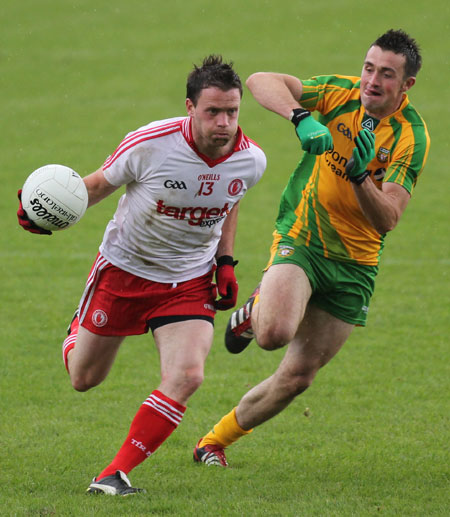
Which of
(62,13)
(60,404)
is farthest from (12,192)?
(62,13)

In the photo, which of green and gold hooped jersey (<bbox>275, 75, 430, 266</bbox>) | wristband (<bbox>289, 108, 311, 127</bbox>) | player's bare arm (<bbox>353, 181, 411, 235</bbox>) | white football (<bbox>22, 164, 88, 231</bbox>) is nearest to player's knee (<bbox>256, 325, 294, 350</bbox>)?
green and gold hooped jersey (<bbox>275, 75, 430, 266</bbox>)

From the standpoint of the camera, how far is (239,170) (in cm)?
583

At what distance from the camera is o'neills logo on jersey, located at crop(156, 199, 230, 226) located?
18.8ft

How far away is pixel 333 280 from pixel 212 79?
159 centimetres

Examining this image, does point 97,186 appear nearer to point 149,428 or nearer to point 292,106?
point 292,106

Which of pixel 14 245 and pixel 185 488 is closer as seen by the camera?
pixel 185 488

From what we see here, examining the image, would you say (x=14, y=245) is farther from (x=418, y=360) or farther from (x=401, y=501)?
(x=401, y=501)

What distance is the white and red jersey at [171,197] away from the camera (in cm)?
564

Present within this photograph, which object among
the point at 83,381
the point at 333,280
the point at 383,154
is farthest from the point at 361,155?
the point at 83,381

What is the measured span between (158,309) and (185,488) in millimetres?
1114

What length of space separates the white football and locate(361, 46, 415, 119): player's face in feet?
6.33

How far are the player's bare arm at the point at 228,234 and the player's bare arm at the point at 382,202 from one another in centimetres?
102

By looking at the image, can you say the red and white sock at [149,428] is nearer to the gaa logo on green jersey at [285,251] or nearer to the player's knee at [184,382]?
the player's knee at [184,382]

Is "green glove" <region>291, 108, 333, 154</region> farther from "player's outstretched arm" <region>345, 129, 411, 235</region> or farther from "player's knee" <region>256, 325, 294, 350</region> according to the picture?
"player's knee" <region>256, 325, 294, 350</region>
